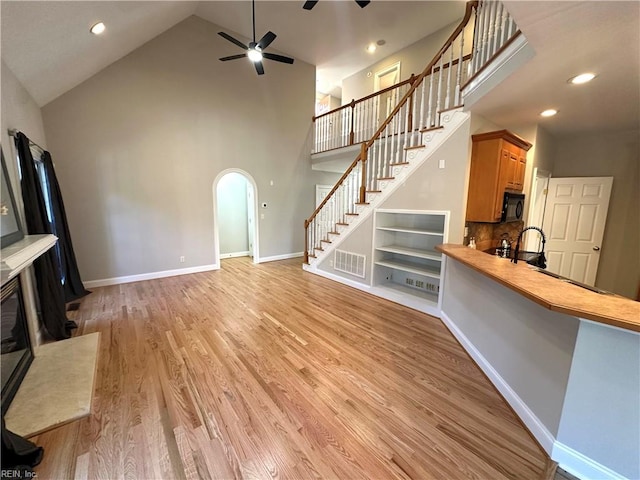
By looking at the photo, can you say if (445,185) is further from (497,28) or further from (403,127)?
(497,28)

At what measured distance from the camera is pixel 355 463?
1551 mm

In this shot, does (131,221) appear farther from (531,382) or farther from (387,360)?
(531,382)

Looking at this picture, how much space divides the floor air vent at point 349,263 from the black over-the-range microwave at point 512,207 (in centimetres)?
212

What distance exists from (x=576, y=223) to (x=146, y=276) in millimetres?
7695

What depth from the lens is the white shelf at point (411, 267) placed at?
3.70m

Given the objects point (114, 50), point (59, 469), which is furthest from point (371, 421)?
point (114, 50)

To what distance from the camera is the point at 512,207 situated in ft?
11.5

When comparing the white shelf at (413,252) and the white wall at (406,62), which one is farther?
the white wall at (406,62)

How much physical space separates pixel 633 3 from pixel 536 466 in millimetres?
2660

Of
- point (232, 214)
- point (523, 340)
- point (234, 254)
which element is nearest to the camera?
point (523, 340)

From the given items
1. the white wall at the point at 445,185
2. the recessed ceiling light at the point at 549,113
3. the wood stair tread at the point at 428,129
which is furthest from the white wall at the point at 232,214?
the recessed ceiling light at the point at 549,113

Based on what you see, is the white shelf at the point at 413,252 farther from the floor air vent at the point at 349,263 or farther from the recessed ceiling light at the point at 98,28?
the recessed ceiling light at the point at 98,28

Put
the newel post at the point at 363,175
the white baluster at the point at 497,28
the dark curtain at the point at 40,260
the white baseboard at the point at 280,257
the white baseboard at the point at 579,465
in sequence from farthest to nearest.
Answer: the white baseboard at the point at 280,257, the newel post at the point at 363,175, the dark curtain at the point at 40,260, the white baluster at the point at 497,28, the white baseboard at the point at 579,465

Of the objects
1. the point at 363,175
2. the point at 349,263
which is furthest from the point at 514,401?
the point at 363,175
